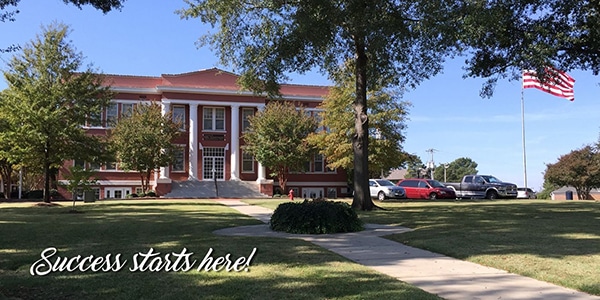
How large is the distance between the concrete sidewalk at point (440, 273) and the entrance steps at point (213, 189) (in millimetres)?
29449

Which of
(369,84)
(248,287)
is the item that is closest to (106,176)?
(369,84)

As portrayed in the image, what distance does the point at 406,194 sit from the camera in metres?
35.4

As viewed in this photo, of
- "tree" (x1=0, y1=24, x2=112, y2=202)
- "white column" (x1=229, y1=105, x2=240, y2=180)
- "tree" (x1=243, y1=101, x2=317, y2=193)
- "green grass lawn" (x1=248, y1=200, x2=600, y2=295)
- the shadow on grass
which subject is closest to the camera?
"green grass lawn" (x1=248, y1=200, x2=600, y2=295)

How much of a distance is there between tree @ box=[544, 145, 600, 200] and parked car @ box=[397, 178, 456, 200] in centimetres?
1730

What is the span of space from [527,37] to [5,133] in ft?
79.1

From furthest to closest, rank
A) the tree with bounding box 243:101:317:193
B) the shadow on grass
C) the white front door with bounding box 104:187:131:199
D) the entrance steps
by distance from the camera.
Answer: the white front door with bounding box 104:187:131:199, the entrance steps, the tree with bounding box 243:101:317:193, the shadow on grass

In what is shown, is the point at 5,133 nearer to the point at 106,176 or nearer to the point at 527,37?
the point at 106,176

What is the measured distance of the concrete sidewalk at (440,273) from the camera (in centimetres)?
585

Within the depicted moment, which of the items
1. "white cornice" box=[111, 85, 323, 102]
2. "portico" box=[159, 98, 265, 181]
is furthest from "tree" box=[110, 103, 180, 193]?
"portico" box=[159, 98, 265, 181]

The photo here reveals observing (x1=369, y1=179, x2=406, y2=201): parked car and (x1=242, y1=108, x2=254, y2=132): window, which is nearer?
(x1=369, y1=179, x2=406, y2=201): parked car

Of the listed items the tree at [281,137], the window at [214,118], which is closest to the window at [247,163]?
the window at [214,118]

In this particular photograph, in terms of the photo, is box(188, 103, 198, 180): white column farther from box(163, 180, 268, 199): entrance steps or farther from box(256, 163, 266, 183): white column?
box(256, 163, 266, 183): white column

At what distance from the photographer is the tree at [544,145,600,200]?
44219mm

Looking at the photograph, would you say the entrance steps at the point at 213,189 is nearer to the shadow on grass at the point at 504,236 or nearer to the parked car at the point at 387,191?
the parked car at the point at 387,191
